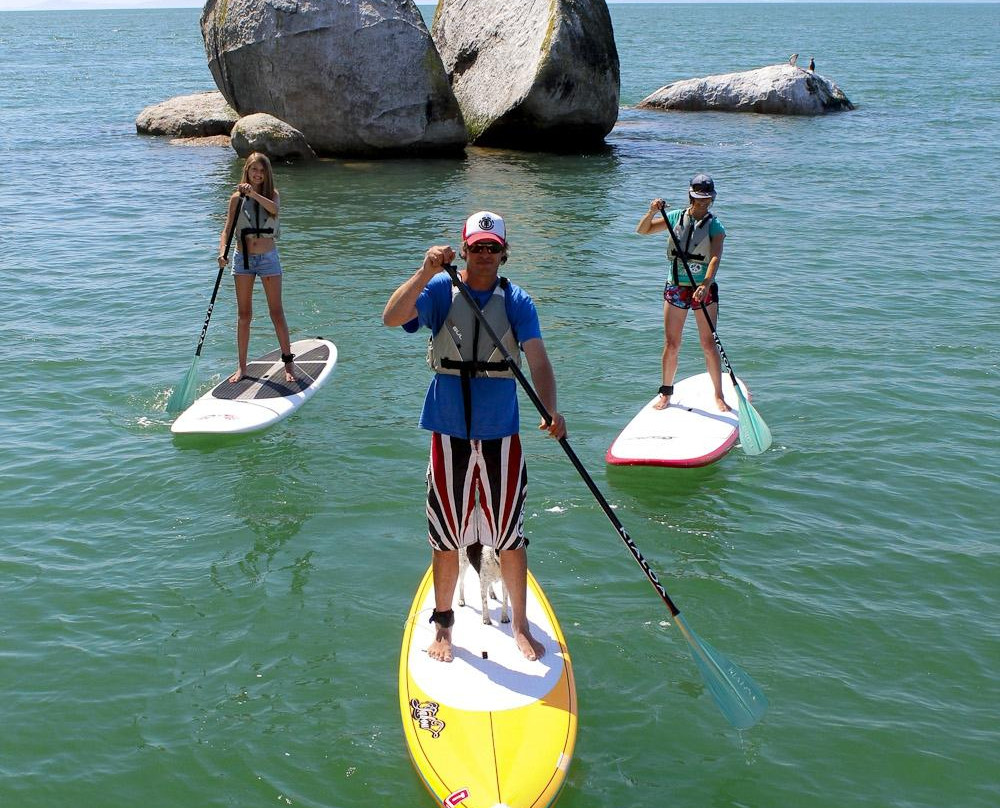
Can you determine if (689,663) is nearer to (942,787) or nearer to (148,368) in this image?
(942,787)

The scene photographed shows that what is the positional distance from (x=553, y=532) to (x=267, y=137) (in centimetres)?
1808

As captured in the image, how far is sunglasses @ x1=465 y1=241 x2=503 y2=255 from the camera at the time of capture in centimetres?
500

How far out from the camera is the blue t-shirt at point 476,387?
17.0 feet

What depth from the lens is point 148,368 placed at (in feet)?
36.9

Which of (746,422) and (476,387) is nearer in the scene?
(476,387)

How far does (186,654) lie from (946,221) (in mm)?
16019

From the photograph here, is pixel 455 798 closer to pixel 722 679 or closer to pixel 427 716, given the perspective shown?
pixel 427 716

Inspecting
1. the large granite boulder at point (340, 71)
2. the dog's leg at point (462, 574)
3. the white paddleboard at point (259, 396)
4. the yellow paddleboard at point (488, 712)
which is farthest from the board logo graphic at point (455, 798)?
the large granite boulder at point (340, 71)

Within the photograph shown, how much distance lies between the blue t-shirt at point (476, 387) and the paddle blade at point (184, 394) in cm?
536

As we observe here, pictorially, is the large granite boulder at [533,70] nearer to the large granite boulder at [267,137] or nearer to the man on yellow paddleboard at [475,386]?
the large granite boulder at [267,137]

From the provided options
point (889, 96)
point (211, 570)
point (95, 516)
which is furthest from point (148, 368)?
point (889, 96)

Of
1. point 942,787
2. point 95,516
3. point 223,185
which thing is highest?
point 223,185

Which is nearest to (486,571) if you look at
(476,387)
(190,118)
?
(476,387)

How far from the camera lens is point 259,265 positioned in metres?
9.64
